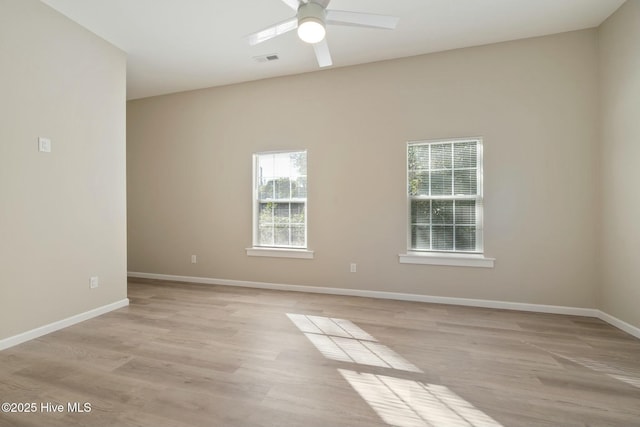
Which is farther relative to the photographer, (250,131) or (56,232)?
(250,131)

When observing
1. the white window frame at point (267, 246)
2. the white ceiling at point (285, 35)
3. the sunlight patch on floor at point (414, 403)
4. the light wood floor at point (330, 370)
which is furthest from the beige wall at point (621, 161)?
the white window frame at point (267, 246)

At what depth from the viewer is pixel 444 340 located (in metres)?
2.55

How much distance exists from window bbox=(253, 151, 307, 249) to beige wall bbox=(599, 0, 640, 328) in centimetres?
340

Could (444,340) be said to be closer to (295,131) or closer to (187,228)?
(295,131)

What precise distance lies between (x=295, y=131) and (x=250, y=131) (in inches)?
29.2

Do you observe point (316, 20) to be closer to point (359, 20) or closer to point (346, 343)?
point (359, 20)

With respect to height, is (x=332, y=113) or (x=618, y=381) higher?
(x=332, y=113)

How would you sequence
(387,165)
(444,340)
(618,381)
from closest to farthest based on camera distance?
(618,381), (444,340), (387,165)

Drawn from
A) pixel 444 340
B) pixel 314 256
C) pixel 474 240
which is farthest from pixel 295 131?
pixel 444 340

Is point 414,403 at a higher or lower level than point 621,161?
lower

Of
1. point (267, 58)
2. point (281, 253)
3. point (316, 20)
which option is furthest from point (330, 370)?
point (267, 58)

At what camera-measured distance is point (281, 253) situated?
4199mm

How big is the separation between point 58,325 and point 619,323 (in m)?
5.49

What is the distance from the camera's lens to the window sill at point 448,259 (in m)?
3.41
